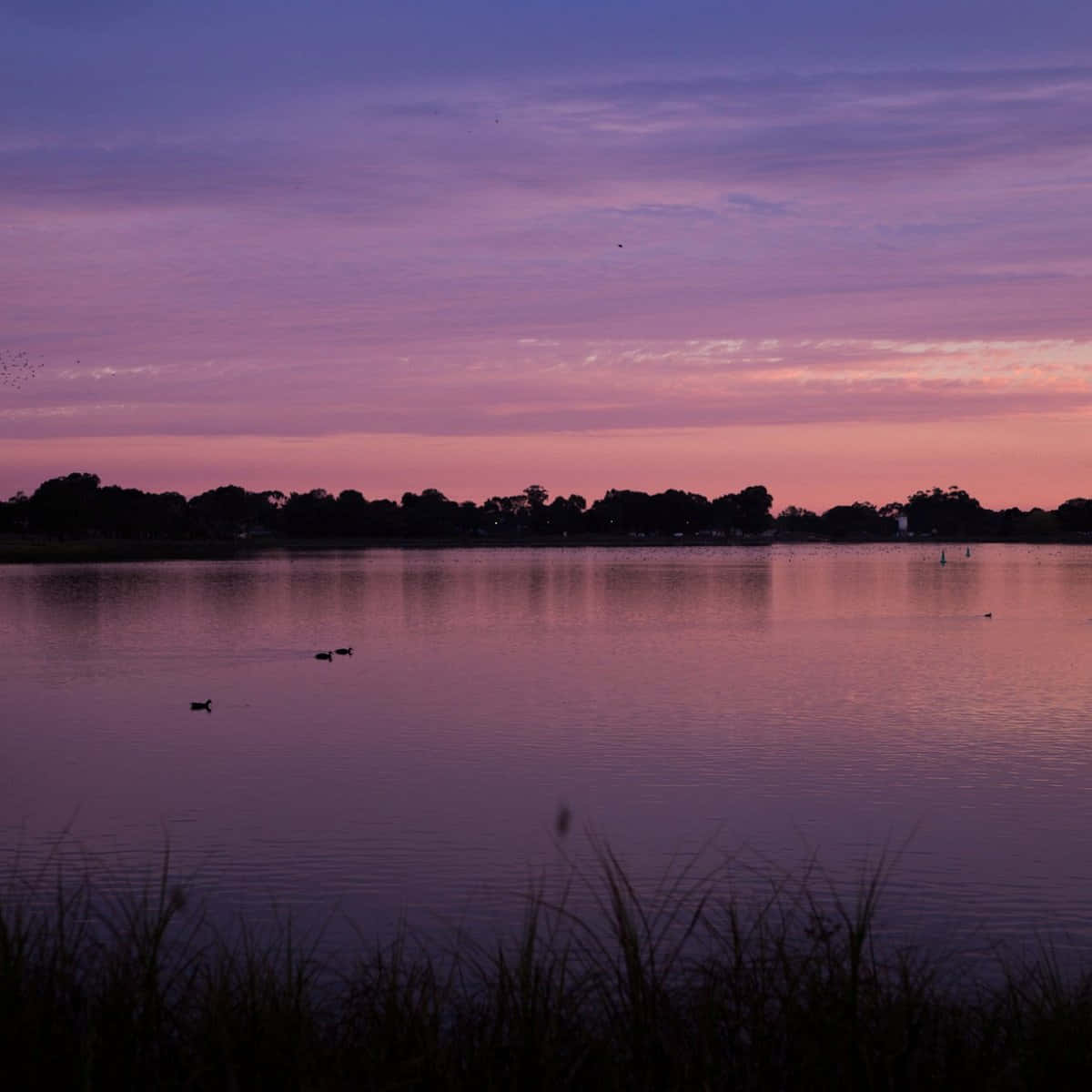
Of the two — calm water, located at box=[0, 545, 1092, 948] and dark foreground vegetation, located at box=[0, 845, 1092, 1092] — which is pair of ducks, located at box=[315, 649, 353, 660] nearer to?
calm water, located at box=[0, 545, 1092, 948]

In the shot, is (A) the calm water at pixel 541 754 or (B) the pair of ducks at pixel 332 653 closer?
(A) the calm water at pixel 541 754

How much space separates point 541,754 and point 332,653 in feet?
73.6

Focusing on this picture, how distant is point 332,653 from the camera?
4962 cm

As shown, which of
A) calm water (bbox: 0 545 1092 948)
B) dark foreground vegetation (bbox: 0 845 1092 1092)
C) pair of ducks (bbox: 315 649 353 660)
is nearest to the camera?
dark foreground vegetation (bbox: 0 845 1092 1092)

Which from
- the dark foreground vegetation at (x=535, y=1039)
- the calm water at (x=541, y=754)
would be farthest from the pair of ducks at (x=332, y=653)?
the dark foreground vegetation at (x=535, y=1039)

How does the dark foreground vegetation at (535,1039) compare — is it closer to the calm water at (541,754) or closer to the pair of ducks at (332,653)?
the calm water at (541,754)

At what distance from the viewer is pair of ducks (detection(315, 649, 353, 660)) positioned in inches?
1905

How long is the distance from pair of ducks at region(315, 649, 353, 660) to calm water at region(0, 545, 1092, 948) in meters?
0.50

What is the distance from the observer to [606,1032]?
871 centimetres

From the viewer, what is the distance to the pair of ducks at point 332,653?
4838 cm

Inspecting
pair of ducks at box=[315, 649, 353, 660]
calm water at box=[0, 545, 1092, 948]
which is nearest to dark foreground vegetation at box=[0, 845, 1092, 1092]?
calm water at box=[0, 545, 1092, 948]

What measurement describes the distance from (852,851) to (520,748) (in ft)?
36.5

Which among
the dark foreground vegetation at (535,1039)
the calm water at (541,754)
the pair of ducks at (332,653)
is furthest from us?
the pair of ducks at (332,653)

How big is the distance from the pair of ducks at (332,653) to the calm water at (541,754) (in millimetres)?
498
